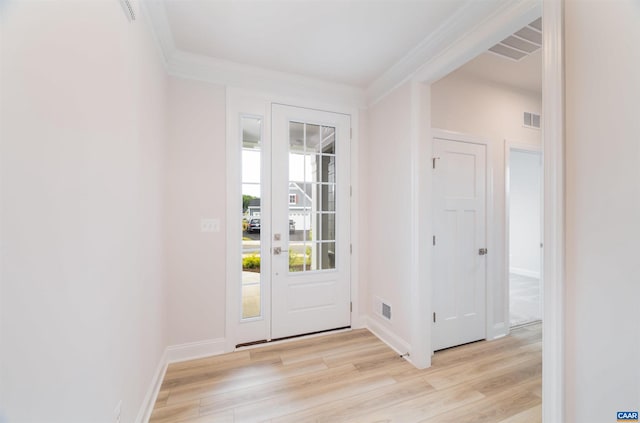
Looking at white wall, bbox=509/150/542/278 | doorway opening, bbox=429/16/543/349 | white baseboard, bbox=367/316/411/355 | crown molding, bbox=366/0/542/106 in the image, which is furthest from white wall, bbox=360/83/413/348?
white wall, bbox=509/150/542/278

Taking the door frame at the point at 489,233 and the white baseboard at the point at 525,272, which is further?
the white baseboard at the point at 525,272

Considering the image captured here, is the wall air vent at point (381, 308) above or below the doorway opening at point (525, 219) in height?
below

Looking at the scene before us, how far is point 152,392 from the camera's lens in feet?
5.70

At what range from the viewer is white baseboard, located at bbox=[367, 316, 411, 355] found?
233cm

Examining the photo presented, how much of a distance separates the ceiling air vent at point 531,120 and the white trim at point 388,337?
9.26 feet

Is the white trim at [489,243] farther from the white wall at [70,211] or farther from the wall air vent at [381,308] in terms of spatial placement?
the white wall at [70,211]

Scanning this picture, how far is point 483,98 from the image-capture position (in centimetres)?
271

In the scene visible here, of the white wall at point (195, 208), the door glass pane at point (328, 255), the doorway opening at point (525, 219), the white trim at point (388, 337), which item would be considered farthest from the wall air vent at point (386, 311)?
the doorway opening at point (525, 219)

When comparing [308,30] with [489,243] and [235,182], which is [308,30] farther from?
[489,243]

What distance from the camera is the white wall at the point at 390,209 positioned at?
2.33 m

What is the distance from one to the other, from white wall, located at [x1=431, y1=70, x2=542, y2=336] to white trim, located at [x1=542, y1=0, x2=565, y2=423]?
1.30m

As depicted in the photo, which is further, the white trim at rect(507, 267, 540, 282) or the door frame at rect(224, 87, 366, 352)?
the white trim at rect(507, 267, 540, 282)

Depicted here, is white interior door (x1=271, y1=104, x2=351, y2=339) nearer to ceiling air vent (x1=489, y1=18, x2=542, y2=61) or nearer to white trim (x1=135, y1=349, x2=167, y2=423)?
white trim (x1=135, y1=349, x2=167, y2=423)

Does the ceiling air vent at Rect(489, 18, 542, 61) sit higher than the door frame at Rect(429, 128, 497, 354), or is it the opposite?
the ceiling air vent at Rect(489, 18, 542, 61)
